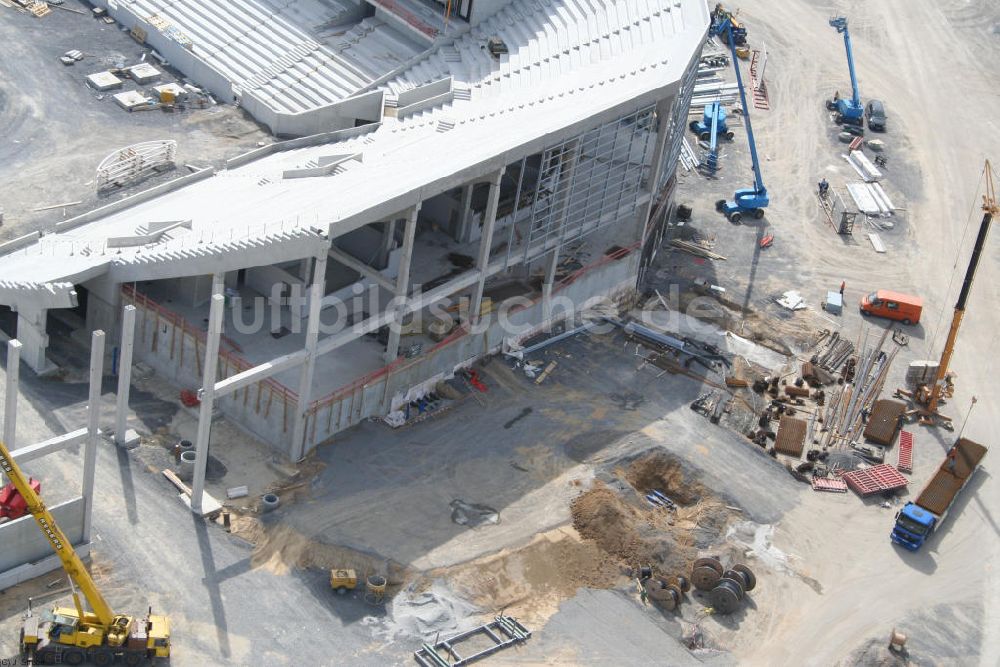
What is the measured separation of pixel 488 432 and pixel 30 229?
71.6 feet

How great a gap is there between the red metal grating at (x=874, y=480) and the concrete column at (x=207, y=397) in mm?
24042

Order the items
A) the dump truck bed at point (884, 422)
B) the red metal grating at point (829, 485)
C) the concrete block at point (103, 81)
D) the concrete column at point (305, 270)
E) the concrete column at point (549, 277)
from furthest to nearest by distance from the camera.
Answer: the concrete block at point (103, 81)
the concrete column at point (549, 277)
the dump truck bed at point (884, 422)
the concrete column at point (305, 270)
the red metal grating at point (829, 485)

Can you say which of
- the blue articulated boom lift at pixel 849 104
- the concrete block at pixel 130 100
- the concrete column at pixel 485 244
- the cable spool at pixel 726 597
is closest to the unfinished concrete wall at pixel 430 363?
the concrete column at pixel 485 244

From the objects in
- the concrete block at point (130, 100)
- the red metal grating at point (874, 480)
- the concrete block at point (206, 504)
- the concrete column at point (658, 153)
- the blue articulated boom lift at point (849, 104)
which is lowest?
the concrete block at point (206, 504)

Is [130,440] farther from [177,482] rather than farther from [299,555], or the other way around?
[299,555]

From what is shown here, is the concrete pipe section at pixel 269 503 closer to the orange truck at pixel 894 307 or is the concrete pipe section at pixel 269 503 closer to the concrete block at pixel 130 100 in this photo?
the concrete block at pixel 130 100

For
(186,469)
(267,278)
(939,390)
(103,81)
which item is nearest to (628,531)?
(186,469)

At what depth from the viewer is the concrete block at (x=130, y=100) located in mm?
68250

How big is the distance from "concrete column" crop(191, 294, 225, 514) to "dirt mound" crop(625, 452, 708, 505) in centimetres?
1547

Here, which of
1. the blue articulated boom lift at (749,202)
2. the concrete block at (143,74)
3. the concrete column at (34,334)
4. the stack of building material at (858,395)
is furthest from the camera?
the concrete block at (143,74)

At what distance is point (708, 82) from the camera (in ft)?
273

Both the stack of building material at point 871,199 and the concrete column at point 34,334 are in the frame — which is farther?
the stack of building material at point 871,199

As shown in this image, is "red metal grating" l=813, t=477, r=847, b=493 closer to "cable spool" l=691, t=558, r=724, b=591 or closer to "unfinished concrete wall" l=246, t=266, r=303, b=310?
"cable spool" l=691, t=558, r=724, b=591

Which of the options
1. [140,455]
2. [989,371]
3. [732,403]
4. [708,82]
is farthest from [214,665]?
[708,82]
